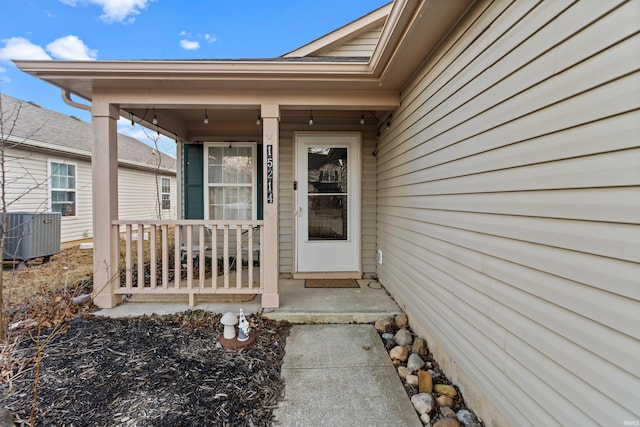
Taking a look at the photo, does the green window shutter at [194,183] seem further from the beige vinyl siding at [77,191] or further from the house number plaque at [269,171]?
the house number plaque at [269,171]

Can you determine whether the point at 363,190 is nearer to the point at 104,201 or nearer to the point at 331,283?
the point at 331,283

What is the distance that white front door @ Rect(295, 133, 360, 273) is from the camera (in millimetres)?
4012

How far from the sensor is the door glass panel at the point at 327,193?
13.2 ft

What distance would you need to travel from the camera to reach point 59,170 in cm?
727

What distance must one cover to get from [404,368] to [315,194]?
249 cm

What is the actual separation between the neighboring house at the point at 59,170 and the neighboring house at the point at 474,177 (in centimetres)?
285

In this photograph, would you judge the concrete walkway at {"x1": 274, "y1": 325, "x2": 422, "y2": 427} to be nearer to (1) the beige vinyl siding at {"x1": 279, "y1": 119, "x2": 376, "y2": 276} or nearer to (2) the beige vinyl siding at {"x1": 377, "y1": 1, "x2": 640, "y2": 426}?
(2) the beige vinyl siding at {"x1": 377, "y1": 1, "x2": 640, "y2": 426}

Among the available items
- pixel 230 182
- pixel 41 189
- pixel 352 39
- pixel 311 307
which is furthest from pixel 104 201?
pixel 41 189

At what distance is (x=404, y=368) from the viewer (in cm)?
211

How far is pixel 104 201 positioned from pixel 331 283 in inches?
109

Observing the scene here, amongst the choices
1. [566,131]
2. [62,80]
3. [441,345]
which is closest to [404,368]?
[441,345]

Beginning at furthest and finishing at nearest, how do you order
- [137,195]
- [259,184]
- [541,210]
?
[137,195] → [259,184] → [541,210]

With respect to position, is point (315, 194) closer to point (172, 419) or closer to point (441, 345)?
point (441, 345)

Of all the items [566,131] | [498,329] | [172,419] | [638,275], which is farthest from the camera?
[172,419]
